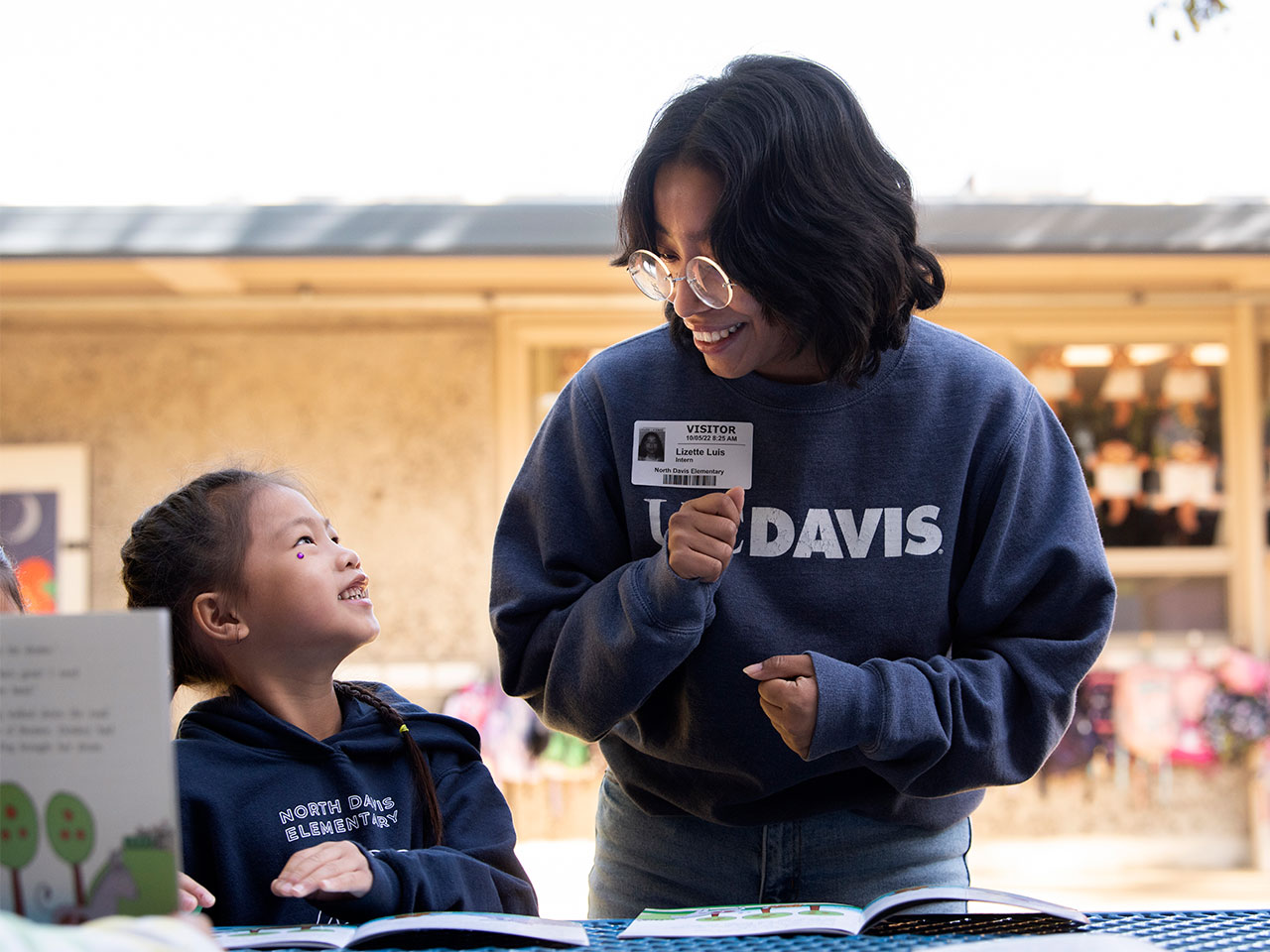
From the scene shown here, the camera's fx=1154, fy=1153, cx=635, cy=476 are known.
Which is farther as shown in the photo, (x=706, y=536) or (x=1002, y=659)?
(x=1002, y=659)

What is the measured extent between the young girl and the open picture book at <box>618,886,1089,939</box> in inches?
14.3

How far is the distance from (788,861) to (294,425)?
4436 millimetres

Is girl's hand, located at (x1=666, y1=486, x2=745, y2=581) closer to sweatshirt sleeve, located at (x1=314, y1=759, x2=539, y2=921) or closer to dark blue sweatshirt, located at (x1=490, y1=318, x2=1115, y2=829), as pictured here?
dark blue sweatshirt, located at (x1=490, y1=318, x2=1115, y2=829)

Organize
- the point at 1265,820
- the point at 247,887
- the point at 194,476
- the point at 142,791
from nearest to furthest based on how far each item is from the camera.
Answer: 1. the point at 142,791
2. the point at 247,887
3. the point at 194,476
4. the point at 1265,820

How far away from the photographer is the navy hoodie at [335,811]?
135cm

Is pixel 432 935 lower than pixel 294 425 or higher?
lower

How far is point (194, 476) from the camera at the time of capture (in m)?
1.75

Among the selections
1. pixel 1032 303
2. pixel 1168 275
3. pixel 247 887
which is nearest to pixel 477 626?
pixel 1032 303

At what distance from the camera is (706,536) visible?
1.26m

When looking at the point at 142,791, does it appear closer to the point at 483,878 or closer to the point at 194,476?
the point at 483,878

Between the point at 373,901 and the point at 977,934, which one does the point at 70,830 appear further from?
the point at 977,934

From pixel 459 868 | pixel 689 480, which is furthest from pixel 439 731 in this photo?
pixel 689 480

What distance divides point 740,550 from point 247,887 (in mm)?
720

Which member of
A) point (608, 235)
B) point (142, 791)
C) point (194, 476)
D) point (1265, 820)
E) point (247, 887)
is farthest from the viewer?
point (1265, 820)
